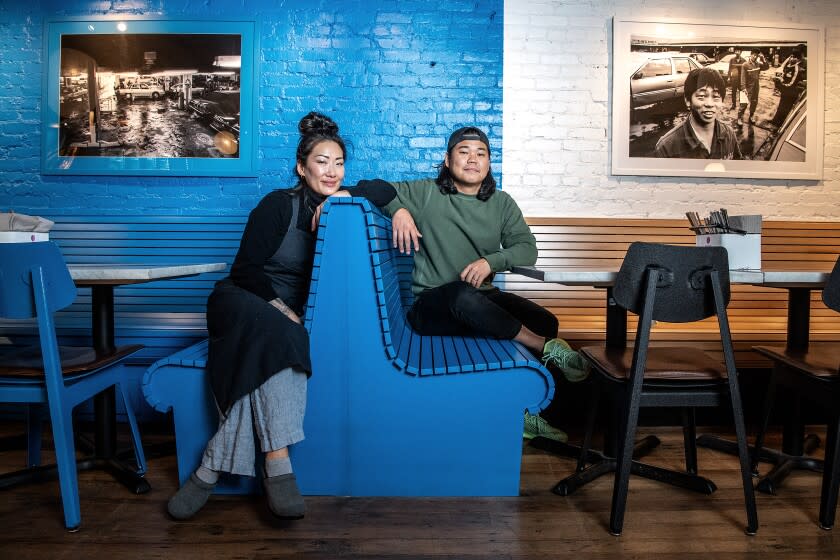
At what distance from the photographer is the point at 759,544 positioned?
1.80 m

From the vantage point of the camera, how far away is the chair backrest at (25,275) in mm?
1729

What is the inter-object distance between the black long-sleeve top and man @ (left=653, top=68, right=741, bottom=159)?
230cm

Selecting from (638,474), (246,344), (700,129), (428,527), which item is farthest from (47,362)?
(700,129)

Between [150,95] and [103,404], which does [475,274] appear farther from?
[150,95]

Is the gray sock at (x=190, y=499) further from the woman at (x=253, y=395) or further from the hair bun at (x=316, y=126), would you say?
the hair bun at (x=316, y=126)

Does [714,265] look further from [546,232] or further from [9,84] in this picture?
[9,84]

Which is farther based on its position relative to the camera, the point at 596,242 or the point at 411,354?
the point at 596,242

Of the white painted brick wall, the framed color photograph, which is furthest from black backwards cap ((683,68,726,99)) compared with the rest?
the framed color photograph

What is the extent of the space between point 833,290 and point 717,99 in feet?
6.77

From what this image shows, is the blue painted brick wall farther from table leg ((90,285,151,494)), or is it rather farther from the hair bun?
table leg ((90,285,151,494))

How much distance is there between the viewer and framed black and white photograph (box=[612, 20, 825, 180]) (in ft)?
11.6

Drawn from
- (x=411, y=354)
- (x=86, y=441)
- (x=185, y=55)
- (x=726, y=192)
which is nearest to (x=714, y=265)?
(x=411, y=354)

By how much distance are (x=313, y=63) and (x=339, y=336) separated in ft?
6.81

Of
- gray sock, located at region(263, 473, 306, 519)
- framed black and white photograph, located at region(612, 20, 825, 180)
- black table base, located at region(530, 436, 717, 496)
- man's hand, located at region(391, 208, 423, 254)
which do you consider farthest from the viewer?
framed black and white photograph, located at region(612, 20, 825, 180)
